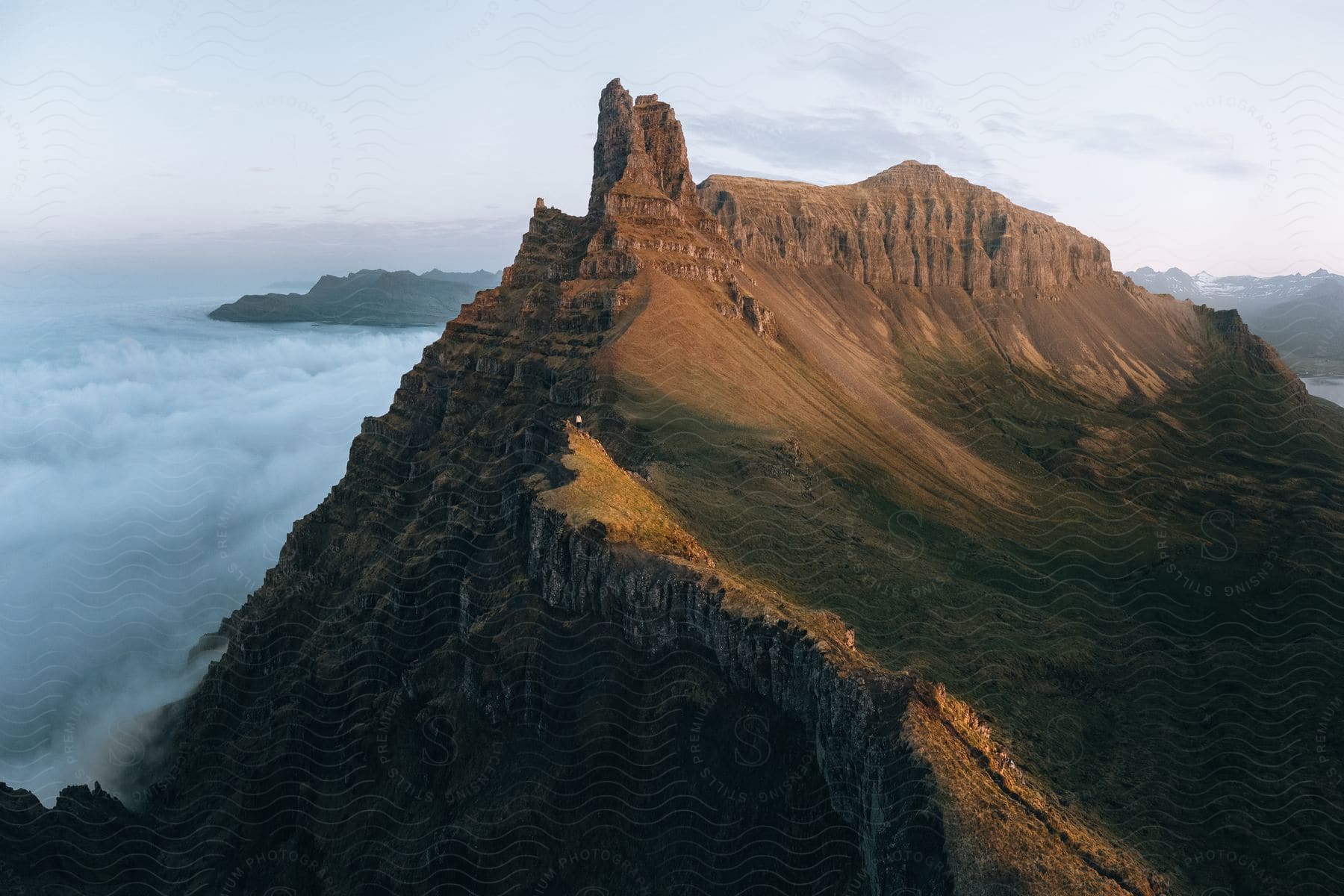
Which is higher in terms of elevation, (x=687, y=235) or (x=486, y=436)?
(x=687, y=235)

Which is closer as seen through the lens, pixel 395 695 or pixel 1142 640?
pixel 395 695

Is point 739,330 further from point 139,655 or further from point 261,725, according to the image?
point 139,655

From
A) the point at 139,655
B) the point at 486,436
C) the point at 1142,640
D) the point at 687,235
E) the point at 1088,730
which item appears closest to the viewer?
the point at 1088,730

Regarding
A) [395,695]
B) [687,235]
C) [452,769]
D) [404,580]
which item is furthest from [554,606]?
[687,235]

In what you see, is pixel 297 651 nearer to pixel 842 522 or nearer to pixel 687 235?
pixel 842 522

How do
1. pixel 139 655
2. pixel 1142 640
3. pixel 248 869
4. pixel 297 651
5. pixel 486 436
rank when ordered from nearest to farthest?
pixel 248 869
pixel 1142 640
pixel 297 651
pixel 486 436
pixel 139 655

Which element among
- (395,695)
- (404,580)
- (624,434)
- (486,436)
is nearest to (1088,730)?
(624,434)

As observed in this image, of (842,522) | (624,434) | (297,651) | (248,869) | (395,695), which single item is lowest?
(248,869)
